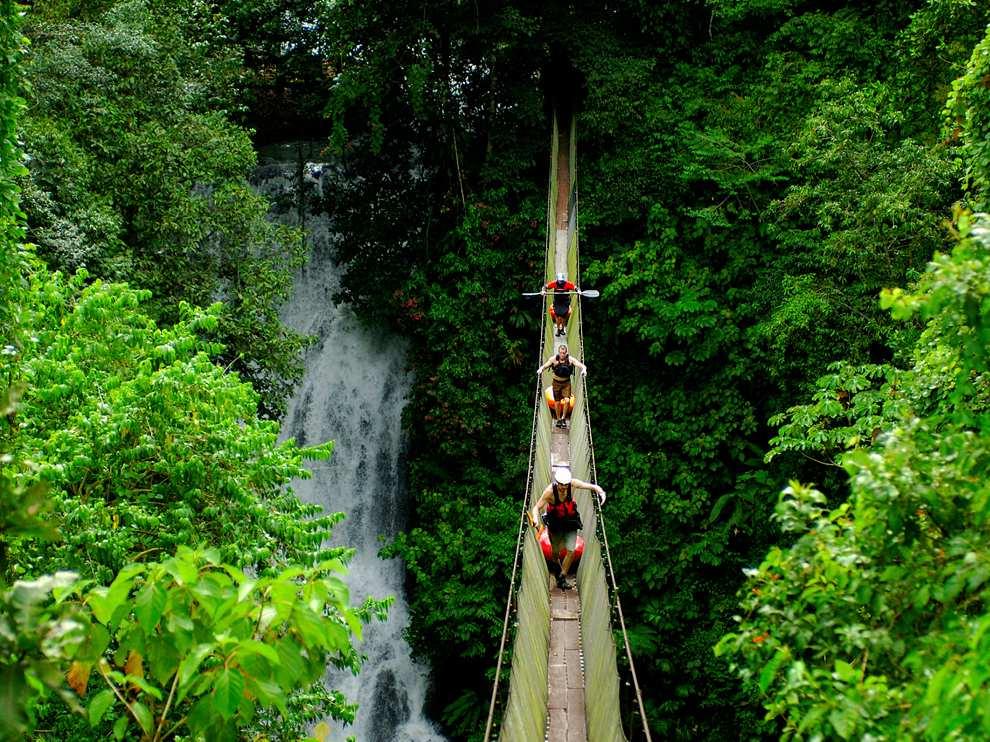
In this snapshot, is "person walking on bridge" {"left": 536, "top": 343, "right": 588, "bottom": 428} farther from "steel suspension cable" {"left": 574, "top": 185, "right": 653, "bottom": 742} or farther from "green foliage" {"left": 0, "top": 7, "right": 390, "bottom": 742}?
"green foliage" {"left": 0, "top": 7, "right": 390, "bottom": 742}

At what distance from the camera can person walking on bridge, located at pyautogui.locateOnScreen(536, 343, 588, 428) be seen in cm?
761

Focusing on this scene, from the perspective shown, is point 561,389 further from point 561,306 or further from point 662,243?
point 662,243

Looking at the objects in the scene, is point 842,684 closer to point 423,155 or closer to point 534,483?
point 534,483

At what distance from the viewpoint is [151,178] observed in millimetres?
10383

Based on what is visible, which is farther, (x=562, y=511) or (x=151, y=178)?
(x=151, y=178)

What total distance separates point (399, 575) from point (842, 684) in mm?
10051

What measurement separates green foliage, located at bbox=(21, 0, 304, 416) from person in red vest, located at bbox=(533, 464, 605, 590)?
584cm

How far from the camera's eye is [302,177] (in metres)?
15.2

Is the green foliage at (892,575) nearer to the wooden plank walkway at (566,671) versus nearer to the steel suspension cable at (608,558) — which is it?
the steel suspension cable at (608,558)

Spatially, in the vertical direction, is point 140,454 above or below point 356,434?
below

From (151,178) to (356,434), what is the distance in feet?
15.7

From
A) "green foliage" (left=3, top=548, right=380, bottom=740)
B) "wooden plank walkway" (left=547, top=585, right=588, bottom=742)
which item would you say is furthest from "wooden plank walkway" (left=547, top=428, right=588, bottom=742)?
"green foliage" (left=3, top=548, right=380, bottom=740)

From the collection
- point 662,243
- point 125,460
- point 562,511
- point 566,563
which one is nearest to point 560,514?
point 562,511

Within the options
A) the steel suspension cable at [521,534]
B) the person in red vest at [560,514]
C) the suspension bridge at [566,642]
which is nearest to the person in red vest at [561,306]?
the steel suspension cable at [521,534]
